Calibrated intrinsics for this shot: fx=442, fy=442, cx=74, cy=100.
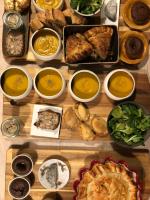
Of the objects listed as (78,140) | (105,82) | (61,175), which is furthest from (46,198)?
(105,82)

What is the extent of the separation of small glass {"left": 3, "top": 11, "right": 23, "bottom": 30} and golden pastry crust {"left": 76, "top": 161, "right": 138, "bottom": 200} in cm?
44

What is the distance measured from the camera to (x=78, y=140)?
47.6 inches

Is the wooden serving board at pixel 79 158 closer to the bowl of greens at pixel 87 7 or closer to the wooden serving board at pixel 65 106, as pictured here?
the wooden serving board at pixel 65 106

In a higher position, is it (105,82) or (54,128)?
(105,82)

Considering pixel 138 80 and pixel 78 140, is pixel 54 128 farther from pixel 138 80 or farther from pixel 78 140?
Answer: pixel 138 80

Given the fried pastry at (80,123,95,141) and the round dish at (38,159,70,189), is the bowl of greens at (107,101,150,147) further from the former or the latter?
the round dish at (38,159,70,189)

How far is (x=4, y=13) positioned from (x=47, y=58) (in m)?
0.17

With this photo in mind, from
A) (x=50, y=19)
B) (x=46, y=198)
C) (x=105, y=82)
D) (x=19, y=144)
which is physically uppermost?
(x=50, y=19)

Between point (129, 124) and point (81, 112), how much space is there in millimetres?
136

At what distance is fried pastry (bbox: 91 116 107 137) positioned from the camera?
3.86 feet

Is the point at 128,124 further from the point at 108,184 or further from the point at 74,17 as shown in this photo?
the point at 74,17

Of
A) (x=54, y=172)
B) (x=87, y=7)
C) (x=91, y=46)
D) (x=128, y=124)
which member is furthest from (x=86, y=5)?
(x=54, y=172)

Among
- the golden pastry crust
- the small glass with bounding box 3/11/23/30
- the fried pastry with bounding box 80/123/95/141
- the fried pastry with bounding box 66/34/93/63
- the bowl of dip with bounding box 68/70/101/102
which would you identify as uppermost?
the small glass with bounding box 3/11/23/30

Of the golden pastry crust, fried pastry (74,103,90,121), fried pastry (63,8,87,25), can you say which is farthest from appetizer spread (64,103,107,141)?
fried pastry (63,8,87,25)
